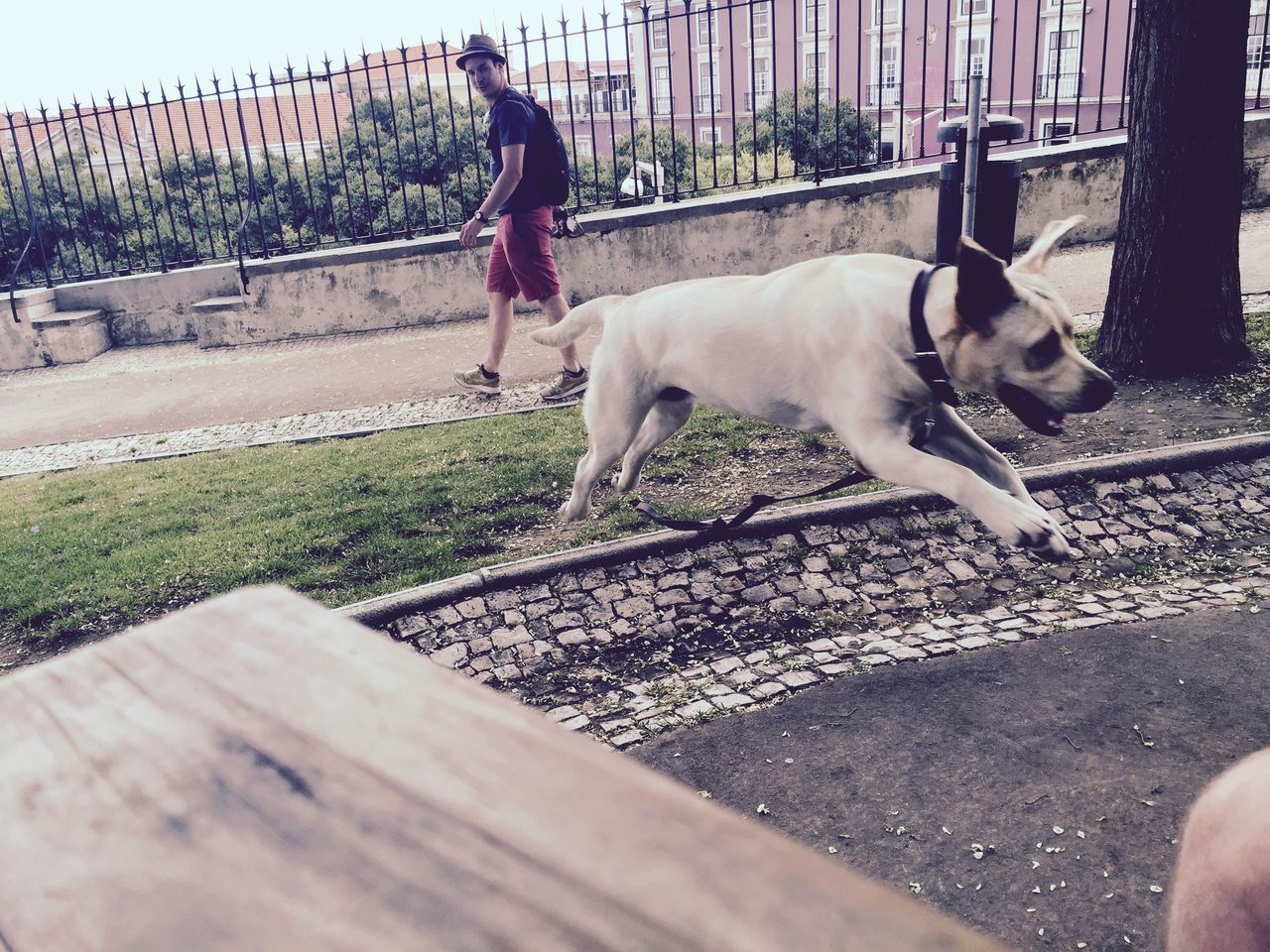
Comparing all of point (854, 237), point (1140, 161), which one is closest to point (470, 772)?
point (1140, 161)

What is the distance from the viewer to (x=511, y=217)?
730 centimetres

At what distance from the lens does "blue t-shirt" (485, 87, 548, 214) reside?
275 inches

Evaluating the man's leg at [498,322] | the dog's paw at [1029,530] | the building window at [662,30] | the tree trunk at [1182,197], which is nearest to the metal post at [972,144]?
the dog's paw at [1029,530]

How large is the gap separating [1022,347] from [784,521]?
112 inches

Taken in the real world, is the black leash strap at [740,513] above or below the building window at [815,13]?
below

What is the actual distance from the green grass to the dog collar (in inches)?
116

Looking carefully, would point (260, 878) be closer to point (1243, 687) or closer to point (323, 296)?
point (1243, 687)

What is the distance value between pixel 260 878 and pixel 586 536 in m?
4.43

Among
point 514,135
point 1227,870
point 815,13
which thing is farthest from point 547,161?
point 1227,870

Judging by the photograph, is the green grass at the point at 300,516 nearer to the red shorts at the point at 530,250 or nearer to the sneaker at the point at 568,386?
the sneaker at the point at 568,386

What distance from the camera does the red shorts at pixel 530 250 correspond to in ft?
24.0

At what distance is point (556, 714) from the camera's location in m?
4.09

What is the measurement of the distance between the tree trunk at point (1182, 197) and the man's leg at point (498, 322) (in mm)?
4478

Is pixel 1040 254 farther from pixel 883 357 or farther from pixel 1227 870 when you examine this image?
pixel 1227 870
